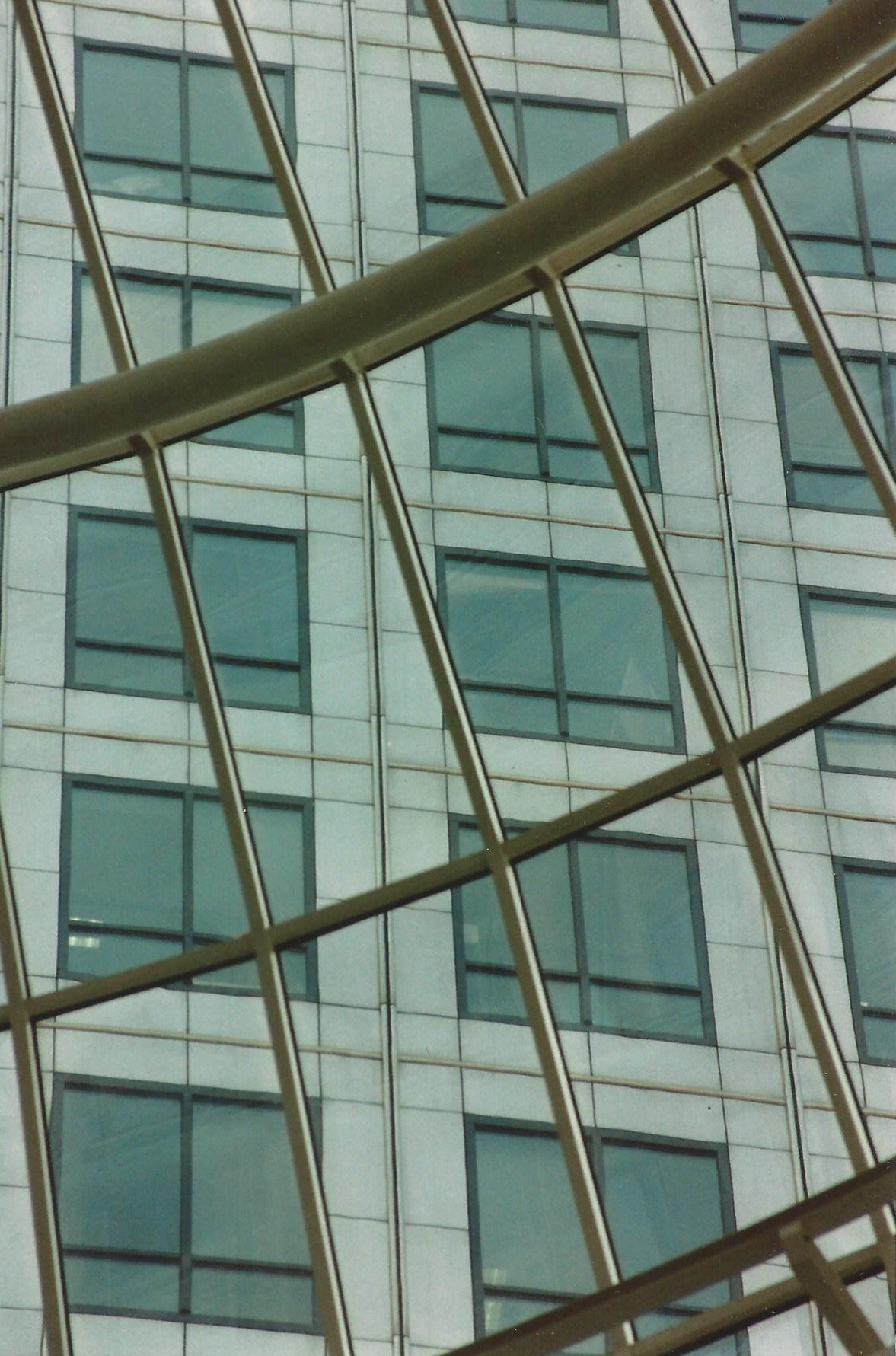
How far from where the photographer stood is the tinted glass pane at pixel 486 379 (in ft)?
58.2

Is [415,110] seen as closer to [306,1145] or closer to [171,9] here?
[171,9]

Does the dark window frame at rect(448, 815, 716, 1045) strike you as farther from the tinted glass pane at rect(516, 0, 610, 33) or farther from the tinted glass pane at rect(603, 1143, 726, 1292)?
the tinted glass pane at rect(516, 0, 610, 33)

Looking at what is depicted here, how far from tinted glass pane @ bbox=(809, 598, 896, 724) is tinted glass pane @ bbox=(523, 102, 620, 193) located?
455 cm

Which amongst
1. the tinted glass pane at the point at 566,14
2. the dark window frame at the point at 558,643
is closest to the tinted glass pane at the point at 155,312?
the dark window frame at the point at 558,643

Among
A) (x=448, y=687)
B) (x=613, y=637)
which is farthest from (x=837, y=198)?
(x=448, y=687)

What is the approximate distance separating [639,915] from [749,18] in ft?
27.7

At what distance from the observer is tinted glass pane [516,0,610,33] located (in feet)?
62.1

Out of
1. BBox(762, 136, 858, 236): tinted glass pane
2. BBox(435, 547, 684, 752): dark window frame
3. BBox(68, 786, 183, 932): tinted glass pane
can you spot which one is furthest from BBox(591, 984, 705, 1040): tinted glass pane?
BBox(762, 136, 858, 236): tinted glass pane

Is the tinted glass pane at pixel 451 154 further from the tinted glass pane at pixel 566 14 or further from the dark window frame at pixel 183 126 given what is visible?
the dark window frame at pixel 183 126

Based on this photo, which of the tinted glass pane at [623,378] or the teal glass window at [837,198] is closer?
the teal glass window at [837,198]

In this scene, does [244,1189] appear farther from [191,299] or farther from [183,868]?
[191,299]

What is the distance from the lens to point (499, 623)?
17.9 metres

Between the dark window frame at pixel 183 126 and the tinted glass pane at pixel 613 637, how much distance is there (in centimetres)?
471

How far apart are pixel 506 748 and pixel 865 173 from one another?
5959 mm
